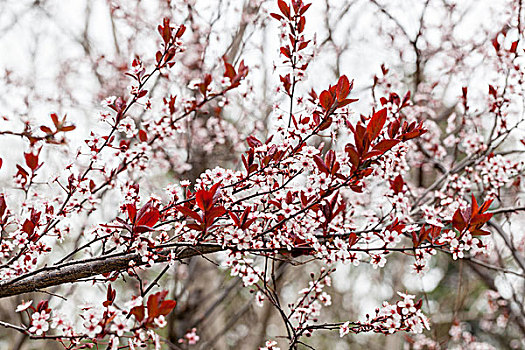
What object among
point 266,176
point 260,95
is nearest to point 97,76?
point 260,95

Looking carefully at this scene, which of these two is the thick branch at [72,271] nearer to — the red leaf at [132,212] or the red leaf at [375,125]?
the red leaf at [132,212]

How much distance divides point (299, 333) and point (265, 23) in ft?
9.10

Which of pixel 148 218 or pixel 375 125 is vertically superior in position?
pixel 375 125

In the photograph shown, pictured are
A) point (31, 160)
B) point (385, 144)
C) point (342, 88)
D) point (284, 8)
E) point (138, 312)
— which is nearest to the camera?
point (138, 312)

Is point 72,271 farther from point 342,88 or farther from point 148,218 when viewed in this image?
point 342,88

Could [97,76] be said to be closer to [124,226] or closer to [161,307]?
[124,226]

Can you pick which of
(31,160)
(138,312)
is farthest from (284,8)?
(138,312)

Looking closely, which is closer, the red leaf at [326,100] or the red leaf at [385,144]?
the red leaf at [385,144]

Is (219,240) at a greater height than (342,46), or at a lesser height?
lesser

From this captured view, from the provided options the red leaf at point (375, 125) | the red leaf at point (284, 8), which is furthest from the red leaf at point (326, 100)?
the red leaf at point (284, 8)

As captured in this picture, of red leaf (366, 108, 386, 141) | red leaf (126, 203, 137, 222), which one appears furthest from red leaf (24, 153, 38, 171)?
red leaf (366, 108, 386, 141)

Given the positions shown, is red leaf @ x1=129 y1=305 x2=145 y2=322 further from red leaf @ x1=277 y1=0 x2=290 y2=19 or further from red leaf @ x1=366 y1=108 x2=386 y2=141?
red leaf @ x1=277 y1=0 x2=290 y2=19

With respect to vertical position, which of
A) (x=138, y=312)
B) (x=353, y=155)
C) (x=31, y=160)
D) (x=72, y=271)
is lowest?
(x=138, y=312)

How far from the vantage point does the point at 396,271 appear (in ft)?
16.9
